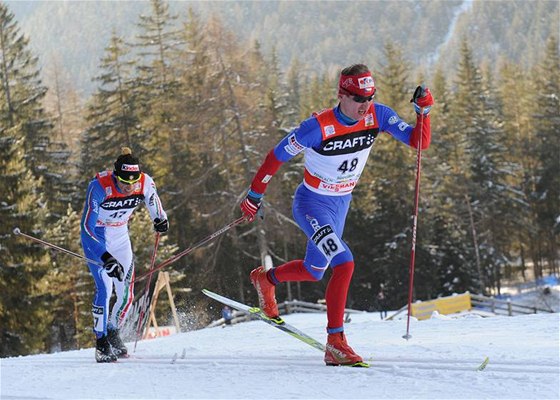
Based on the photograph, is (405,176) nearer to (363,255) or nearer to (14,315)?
(363,255)

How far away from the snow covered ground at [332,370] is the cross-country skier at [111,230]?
0.35 metres

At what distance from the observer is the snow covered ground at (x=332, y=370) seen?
4492 mm

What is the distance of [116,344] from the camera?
726 centimetres

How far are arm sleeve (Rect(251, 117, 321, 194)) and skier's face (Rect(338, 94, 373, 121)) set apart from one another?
0.25 metres

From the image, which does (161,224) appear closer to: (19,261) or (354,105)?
(354,105)

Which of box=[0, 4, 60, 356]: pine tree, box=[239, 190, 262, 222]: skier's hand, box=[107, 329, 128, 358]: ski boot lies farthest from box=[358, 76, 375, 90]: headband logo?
box=[0, 4, 60, 356]: pine tree

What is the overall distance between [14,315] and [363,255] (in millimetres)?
19488

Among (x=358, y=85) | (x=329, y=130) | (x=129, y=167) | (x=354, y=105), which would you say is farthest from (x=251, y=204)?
(x=129, y=167)

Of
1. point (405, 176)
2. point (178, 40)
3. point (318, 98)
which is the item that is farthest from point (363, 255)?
point (318, 98)

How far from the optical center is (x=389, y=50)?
40219 mm

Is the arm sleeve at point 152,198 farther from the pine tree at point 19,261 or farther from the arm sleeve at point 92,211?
the pine tree at point 19,261

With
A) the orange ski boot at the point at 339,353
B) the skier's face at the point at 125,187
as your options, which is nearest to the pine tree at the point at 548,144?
the skier's face at the point at 125,187

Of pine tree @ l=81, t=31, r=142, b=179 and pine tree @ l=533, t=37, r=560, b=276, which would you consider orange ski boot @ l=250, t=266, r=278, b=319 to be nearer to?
pine tree @ l=81, t=31, r=142, b=179

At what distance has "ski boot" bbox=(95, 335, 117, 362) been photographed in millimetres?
6855
